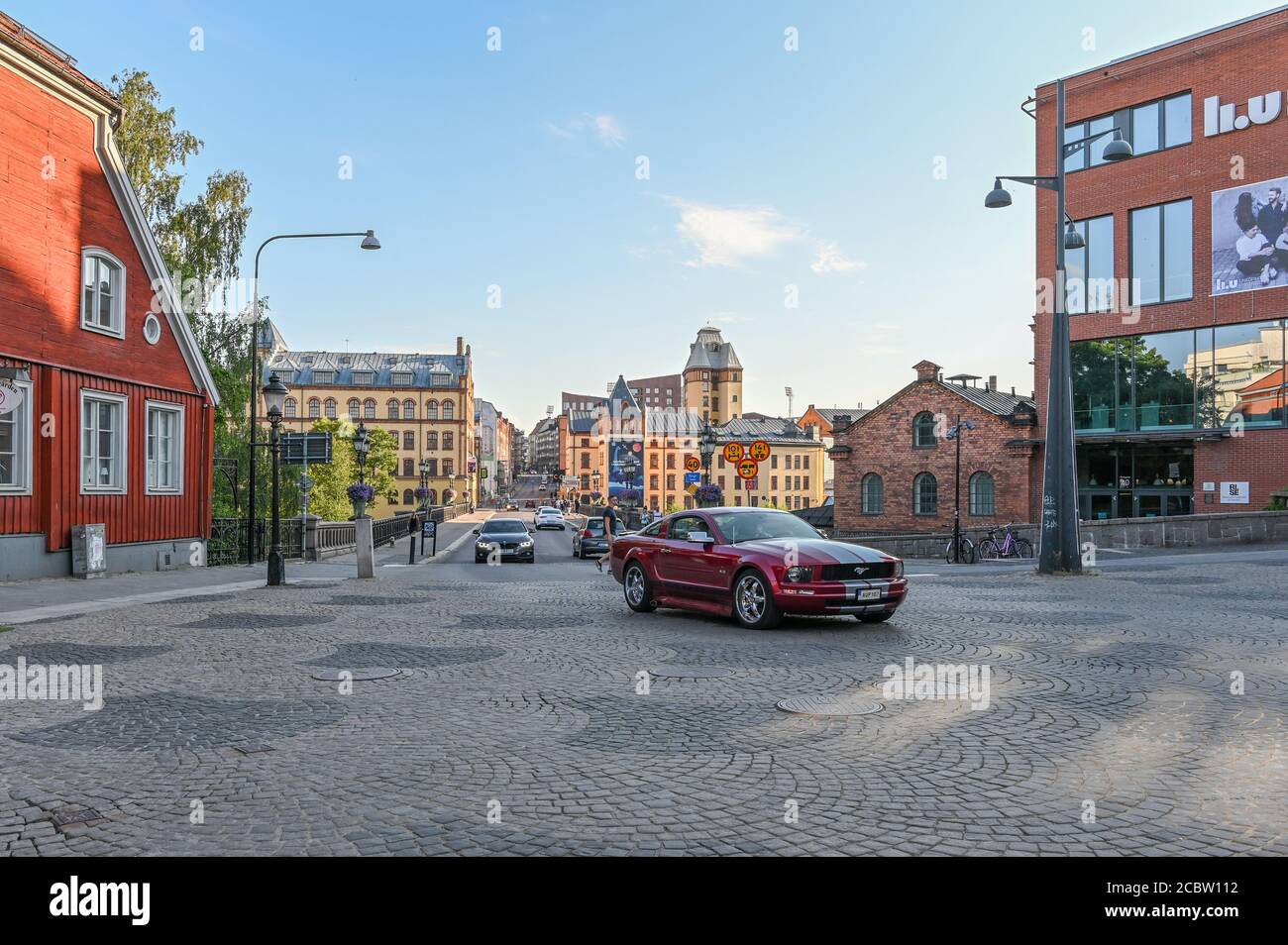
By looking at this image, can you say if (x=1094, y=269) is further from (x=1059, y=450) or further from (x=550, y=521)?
(x=550, y=521)

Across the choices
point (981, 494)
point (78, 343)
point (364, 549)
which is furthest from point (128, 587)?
point (981, 494)

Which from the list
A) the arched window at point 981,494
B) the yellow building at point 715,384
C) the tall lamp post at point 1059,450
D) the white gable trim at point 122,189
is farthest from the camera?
the yellow building at point 715,384

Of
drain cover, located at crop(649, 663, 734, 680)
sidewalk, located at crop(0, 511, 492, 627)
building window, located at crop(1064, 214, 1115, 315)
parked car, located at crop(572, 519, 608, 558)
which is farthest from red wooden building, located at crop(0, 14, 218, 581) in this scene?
building window, located at crop(1064, 214, 1115, 315)

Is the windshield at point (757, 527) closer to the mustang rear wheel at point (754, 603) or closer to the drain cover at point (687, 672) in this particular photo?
the mustang rear wheel at point (754, 603)

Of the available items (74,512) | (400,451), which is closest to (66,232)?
(74,512)

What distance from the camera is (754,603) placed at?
11.9 metres

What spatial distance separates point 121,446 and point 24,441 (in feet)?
10.0

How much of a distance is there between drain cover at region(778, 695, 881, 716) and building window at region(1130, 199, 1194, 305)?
33006mm

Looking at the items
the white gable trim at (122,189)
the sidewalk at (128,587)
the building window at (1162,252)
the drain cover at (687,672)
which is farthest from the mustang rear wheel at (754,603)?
the building window at (1162,252)

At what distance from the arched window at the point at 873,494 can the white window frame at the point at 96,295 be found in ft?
126

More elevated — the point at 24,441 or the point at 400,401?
the point at 400,401

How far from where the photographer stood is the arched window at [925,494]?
162 feet

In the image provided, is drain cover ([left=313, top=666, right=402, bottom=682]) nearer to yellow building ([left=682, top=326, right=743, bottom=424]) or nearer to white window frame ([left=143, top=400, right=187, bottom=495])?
white window frame ([left=143, top=400, right=187, bottom=495])
